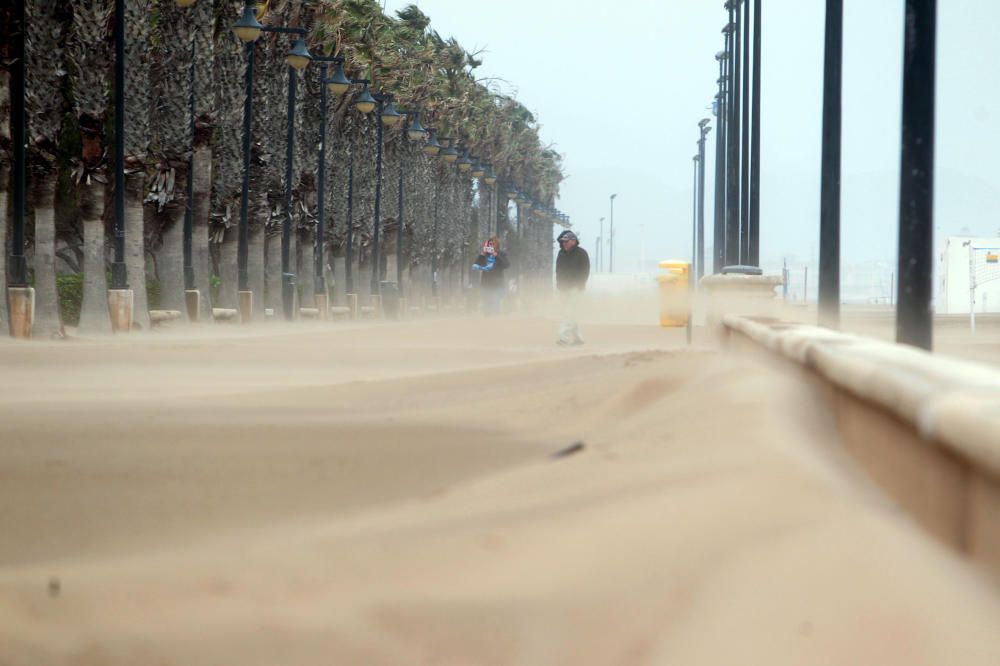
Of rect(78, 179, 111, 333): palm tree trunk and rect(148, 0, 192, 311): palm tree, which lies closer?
rect(78, 179, 111, 333): palm tree trunk

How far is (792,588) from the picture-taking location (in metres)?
3.69

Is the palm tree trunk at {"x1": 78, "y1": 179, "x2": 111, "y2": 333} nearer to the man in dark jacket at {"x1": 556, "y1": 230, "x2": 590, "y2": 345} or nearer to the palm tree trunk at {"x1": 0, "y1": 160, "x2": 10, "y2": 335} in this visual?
the palm tree trunk at {"x1": 0, "y1": 160, "x2": 10, "y2": 335}

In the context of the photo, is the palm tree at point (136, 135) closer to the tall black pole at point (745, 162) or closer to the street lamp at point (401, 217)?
the tall black pole at point (745, 162)

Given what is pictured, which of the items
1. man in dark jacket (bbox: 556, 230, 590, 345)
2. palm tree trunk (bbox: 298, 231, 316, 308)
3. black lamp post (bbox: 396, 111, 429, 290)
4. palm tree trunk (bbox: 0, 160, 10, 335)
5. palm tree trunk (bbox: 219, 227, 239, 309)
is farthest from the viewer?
black lamp post (bbox: 396, 111, 429, 290)

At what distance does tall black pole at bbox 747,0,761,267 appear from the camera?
87.8 feet

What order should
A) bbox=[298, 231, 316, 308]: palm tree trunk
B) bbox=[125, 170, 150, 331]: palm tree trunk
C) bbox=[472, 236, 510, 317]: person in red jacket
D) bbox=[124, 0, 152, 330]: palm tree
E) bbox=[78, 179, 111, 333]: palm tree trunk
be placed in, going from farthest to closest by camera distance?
bbox=[298, 231, 316, 308]: palm tree trunk → bbox=[472, 236, 510, 317]: person in red jacket → bbox=[124, 0, 152, 330]: palm tree → bbox=[125, 170, 150, 331]: palm tree trunk → bbox=[78, 179, 111, 333]: palm tree trunk

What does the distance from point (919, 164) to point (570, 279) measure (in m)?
13.7

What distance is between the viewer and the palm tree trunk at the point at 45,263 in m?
21.3

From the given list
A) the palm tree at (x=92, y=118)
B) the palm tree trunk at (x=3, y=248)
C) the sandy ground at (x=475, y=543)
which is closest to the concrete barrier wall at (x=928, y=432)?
the sandy ground at (x=475, y=543)

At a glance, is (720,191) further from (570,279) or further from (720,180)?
(570,279)

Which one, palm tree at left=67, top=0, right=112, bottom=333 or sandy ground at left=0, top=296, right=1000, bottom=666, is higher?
palm tree at left=67, top=0, right=112, bottom=333

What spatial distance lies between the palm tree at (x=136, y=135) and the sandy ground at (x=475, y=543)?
17985mm

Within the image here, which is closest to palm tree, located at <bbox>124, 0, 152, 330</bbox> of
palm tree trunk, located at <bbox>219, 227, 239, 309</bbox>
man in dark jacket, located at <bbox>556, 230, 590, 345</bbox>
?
palm tree trunk, located at <bbox>219, 227, 239, 309</bbox>

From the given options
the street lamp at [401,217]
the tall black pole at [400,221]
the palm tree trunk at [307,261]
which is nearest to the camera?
the palm tree trunk at [307,261]
